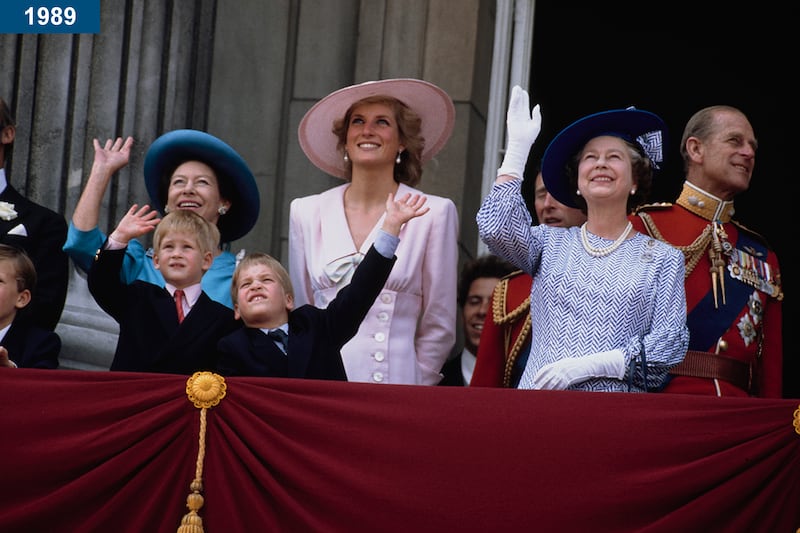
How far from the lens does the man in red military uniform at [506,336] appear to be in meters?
6.25

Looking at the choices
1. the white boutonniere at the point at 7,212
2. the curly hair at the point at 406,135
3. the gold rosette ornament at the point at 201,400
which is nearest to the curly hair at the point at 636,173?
the curly hair at the point at 406,135

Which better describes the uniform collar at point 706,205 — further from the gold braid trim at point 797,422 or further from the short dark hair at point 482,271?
the gold braid trim at point 797,422

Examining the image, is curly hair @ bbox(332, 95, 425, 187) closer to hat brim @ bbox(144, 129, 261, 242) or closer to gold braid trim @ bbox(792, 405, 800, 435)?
hat brim @ bbox(144, 129, 261, 242)

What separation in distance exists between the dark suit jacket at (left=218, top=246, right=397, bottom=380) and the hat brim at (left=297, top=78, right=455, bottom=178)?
104 cm

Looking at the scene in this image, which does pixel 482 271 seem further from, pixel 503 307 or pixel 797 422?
pixel 797 422

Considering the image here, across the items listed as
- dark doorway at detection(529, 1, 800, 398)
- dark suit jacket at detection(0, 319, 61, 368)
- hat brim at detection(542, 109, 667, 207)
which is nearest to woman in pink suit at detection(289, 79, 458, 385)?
hat brim at detection(542, 109, 667, 207)

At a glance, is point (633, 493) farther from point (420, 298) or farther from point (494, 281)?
point (494, 281)

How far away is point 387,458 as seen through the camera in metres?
5.20

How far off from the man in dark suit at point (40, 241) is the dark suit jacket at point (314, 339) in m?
0.89

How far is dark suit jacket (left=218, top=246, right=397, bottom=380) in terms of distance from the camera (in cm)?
570

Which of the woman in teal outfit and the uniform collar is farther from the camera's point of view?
the uniform collar

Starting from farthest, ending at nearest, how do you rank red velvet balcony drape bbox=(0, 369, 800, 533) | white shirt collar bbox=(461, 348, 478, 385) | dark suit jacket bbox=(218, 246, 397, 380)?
white shirt collar bbox=(461, 348, 478, 385), dark suit jacket bbox=(218, 246, 397, 380), red velvet balcony drape bbox=(0, 369, 800, 533)

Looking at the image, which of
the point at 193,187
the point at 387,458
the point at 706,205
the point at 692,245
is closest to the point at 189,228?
the point at 193,187

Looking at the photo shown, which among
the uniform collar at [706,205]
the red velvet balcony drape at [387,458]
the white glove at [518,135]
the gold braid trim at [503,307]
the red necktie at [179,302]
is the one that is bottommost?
the red velvet balcony drape at [387,458]
